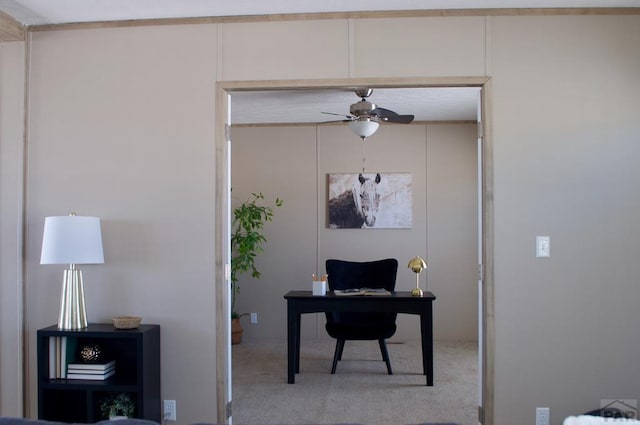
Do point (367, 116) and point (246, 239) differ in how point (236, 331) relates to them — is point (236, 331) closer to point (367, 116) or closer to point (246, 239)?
point (246, 239)

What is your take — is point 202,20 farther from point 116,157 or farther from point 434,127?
point 434,127

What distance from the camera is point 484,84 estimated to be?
318 cm

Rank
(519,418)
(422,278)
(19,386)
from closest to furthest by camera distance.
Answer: (519,418) < (19,386) < (422,278)

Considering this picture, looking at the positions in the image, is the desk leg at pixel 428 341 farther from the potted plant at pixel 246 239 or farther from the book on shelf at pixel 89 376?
the book on shelf at pixel 89 376

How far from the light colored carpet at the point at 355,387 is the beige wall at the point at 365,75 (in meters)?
0.86

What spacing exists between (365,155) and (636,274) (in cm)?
372

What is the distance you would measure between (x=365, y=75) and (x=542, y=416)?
7.17 feet

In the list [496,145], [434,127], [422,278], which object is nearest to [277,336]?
[422,278]

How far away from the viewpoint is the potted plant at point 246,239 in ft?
19.7

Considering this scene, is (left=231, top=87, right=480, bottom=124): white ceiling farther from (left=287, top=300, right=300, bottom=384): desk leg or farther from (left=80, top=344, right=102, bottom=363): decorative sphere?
(left=80, top=344, right=102, bottom=363): decorative sphere

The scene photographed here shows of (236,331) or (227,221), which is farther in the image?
(236,331)

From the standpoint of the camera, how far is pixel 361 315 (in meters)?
5.23

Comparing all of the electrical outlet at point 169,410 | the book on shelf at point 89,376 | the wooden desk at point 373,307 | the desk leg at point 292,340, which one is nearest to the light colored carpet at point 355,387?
the desk leg at point 292,340

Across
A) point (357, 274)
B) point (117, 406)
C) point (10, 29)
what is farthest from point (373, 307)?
point (10, 29)
